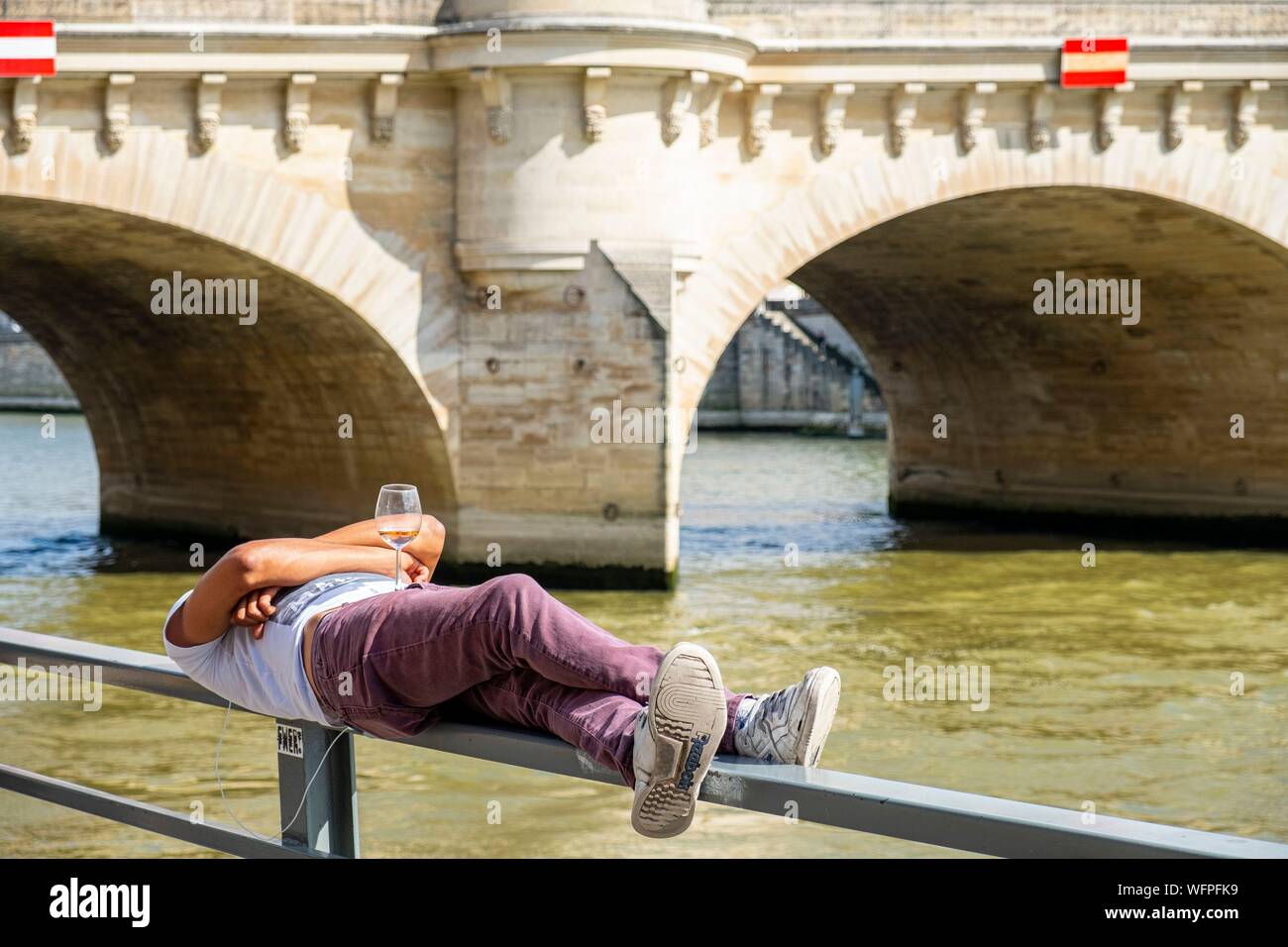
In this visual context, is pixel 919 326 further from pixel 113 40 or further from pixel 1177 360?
pixel 113 40

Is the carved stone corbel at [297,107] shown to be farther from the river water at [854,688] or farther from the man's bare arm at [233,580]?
the man's bare arm at [233,580]

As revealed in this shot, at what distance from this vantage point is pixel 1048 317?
17.8m

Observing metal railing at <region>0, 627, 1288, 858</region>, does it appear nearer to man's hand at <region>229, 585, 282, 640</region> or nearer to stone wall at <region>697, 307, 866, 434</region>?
man's hand at <region>229, 585, 282, 640</region>

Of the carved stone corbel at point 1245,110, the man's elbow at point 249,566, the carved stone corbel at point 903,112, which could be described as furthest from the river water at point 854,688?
the carved stone corbel at point 1245,110

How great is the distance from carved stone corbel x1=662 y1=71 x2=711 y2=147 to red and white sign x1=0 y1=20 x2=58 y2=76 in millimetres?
4255

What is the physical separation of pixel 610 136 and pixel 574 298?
120 centimetres

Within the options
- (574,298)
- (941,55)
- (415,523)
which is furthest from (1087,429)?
(415,523)

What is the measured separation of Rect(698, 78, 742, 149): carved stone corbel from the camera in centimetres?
1323

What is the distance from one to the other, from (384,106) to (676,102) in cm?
211

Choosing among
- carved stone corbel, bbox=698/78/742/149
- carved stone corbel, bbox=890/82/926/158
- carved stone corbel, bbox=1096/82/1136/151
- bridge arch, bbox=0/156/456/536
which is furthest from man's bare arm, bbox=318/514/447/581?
carved stone corbel, bbox=1096/82/1136/151

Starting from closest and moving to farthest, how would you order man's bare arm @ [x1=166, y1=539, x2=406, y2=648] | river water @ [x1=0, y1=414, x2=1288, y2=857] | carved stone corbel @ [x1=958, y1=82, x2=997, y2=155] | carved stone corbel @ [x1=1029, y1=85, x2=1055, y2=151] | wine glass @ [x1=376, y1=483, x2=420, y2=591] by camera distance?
1. man's bare arm @ [x1=166, y1=539, x2=406, y2=648]
2. wine glass @ [x1=376, y1=483, x2=420, y2=591]
3. river water @ [x1=0, y1=414, x2=1288, y2=857]
4. carved stone corbel @ [x1=958, y1=82, x2=997, y2=155]
5. carved stone corbel @ [x1=1029, y1=85, x2=1055, y2=151]

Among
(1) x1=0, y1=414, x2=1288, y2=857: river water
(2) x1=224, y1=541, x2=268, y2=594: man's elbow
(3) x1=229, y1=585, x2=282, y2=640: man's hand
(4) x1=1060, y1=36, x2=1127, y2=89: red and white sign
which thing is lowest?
(1) x1=0, y1=414, x2=1288, y2=857: river water

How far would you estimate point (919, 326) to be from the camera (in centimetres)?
1912

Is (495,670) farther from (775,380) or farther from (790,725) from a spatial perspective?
(775,380)
